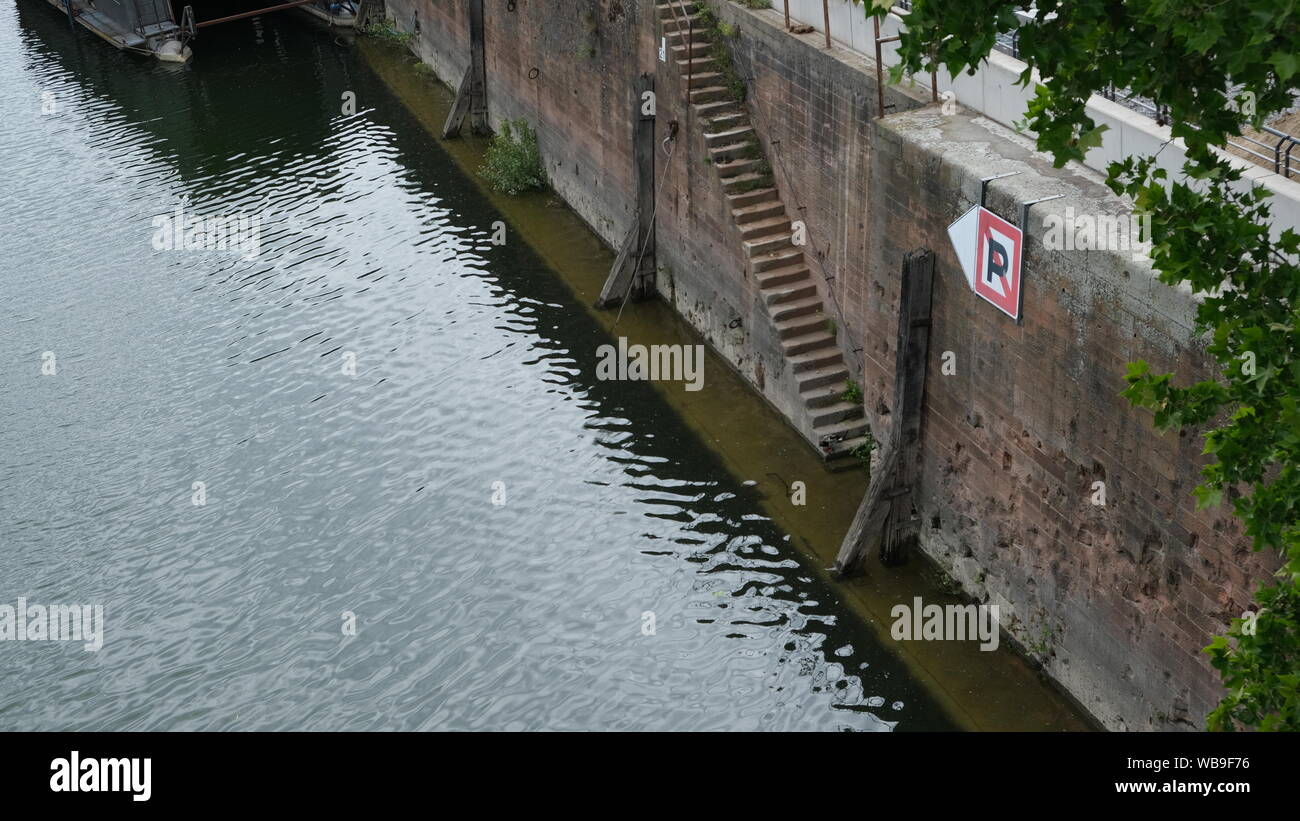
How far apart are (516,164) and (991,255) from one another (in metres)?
15.0

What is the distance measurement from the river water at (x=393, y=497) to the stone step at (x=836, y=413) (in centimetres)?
73

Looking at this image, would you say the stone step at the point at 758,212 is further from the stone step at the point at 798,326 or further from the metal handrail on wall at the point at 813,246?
the stone step at the point at 798,326

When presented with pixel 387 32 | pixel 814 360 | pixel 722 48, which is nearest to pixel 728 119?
pixel 722 48

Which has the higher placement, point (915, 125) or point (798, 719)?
point (915, 125)

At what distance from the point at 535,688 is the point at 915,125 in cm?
727

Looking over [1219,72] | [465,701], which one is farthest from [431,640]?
[1219,72]

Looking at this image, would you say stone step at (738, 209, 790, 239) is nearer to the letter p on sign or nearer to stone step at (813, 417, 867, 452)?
stone step at (813, 417, 867, 452)

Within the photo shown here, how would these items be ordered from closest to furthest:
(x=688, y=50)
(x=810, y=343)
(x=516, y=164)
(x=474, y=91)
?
1. (x=810, y=343)
2. (x=688, y=50)
3. (x=516, y=164)
4. (x=474, y=91)

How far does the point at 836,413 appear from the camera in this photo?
60.8ft

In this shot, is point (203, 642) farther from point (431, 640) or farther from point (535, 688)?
point (535, 688)

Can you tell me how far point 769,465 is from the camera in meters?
A: 18.6

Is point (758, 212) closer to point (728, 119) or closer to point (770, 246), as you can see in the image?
point (770, 246)

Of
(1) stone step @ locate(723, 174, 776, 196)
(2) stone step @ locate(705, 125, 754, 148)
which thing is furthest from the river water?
(2) stone step @ locate(705, 125, 754, 148)

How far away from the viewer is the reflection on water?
50.2 ft
